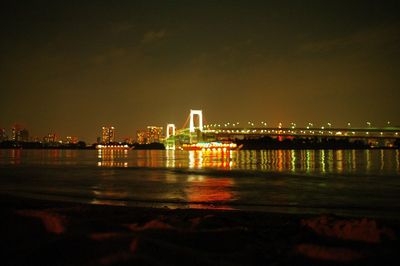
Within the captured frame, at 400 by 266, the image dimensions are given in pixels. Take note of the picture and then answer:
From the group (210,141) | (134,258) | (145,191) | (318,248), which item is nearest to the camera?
(134,258)

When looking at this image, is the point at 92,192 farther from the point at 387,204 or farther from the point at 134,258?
the point at 134,258

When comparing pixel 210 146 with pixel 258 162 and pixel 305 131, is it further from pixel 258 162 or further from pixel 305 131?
pixel 258 162

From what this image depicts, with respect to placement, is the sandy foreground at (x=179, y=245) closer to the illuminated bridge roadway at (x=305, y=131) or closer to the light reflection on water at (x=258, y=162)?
the light reflection on water at (x=258, y=162)

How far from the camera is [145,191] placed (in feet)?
46.0

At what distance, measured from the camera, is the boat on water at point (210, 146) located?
124 m

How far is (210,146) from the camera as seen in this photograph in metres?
129

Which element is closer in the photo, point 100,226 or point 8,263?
point 8,263

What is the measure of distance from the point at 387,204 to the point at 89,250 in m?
9.51

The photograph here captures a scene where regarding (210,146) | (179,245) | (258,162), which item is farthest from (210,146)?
(179,245)

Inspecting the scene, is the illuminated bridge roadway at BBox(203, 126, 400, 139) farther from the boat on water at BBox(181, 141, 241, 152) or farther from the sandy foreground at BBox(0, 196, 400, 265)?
the sandy foreground at BBox(0, 196, 400, 265)

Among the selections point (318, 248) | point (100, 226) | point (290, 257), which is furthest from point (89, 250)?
point (318, 248)

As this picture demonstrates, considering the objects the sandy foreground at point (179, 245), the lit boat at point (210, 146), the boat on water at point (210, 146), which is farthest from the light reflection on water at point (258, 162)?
the lit boat at point (210, 146)

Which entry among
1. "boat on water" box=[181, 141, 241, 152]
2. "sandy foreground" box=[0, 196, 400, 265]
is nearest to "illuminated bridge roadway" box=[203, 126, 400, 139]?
"boat on water" box=[181, 141, 241, 152]

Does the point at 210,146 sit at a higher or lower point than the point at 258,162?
higher
